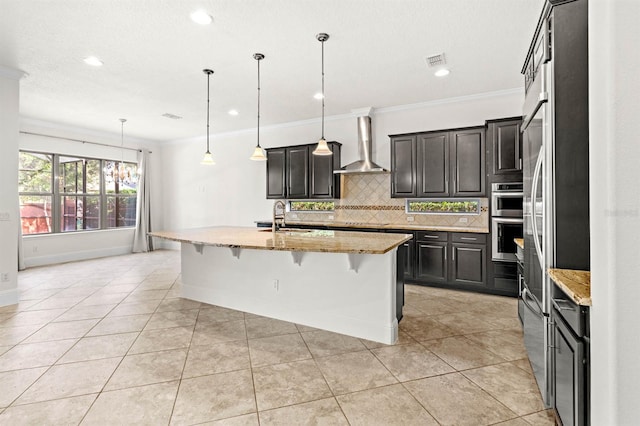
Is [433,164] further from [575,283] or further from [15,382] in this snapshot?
[15,382]

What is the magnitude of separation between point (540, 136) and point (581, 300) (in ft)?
3.69

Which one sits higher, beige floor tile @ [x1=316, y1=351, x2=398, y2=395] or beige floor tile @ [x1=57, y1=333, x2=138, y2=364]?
beige floor tile @ [x1=57, y1=333, x2=138, y2=364]

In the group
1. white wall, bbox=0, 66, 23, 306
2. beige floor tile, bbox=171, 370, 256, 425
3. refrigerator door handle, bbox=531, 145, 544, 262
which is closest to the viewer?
beige floor tile, bbox=171, 370, 256, 425

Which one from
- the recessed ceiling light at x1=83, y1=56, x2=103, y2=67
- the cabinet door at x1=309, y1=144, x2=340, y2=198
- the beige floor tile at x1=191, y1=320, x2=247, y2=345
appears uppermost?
the recessed ceiling light at x1=83, y1=56, x2=103, y2=67

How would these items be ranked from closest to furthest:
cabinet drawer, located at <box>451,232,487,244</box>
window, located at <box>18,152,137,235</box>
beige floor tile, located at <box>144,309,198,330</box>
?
beige floor tile, located at <box>144,309,198,330</box>
cabinet drawer, located at <box>451,232,487,244</box>
window, located at <box>18,152,137,235</box>

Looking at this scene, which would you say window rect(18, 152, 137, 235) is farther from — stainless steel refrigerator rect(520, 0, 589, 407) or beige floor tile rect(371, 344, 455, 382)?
stainless steel refrigerator rect(520, 0, 589, 407)

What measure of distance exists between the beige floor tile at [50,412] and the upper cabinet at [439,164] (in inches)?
175

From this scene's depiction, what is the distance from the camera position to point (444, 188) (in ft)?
15.8

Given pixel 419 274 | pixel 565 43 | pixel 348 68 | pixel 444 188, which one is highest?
pixel 348 68

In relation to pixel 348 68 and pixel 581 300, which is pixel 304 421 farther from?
pixel 348 68

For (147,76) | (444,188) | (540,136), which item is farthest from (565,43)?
(147,76)

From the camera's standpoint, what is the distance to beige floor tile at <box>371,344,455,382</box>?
7.80 feet

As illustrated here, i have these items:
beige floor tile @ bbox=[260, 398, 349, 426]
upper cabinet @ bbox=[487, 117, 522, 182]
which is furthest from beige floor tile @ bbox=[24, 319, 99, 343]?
upper cabinet @ bbox=[487, 117, 522, 182]

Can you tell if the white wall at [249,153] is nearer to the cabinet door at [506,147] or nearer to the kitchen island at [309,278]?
the cabinet door at [506,147]
